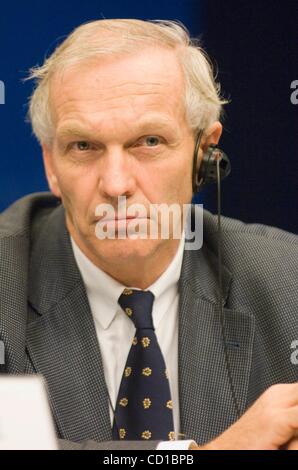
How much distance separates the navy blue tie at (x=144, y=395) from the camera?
5.24 feet

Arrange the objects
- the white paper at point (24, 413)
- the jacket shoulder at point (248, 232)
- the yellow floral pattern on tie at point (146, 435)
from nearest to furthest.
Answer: the white paper at point (24, 413) → the yellow floral pattern on tie at point (146, 435) → the jacket shoulder at point (248, 232)

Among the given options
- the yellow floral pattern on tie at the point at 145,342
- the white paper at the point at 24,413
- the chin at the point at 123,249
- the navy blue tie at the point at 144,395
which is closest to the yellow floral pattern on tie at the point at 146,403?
the navy blue tie at the point at 144,395

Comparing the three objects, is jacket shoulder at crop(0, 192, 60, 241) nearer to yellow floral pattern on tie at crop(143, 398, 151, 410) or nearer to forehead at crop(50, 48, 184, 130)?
forehead at crop(50, 48, 184, 130)

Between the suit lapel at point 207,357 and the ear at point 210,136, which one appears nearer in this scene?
the suit lapel at point 207,357

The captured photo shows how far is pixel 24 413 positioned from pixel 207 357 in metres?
0.86

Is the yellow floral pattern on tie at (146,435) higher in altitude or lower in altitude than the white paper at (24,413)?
lower

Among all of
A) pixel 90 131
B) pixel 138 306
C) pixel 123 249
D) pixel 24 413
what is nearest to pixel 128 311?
pixel 138 306

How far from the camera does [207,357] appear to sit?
5.68 feet

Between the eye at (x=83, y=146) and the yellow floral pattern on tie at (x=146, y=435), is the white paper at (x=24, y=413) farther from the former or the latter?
the eye at (x=83, y=146)

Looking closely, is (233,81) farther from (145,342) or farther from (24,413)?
(24,413)

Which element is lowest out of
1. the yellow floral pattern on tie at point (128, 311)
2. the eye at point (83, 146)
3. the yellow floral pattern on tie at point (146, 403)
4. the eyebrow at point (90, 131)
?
the yellow floral pattern on tie at point (146, 403)

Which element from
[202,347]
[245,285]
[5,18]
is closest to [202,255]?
[245,285]
